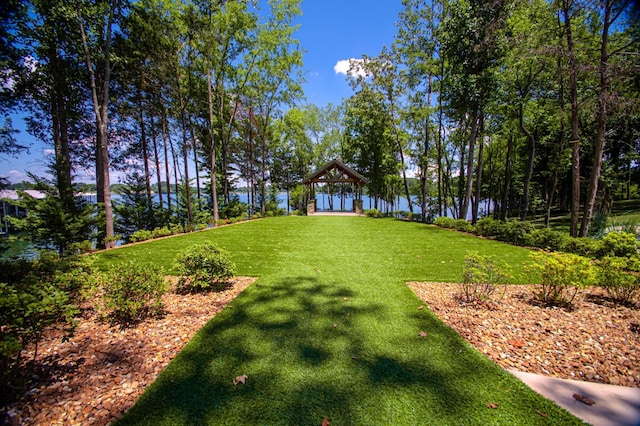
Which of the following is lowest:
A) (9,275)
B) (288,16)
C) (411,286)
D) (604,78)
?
(411,286)

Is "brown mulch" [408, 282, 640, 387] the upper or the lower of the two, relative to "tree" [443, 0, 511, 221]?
lower

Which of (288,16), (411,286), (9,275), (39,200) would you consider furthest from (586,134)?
(39,200)

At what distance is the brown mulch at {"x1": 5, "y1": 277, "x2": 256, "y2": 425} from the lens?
195 centimetres

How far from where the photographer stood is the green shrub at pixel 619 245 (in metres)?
5.44

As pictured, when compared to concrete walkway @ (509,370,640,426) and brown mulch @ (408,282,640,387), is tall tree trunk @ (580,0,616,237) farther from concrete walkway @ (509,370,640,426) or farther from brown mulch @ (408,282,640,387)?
concrete walkway @ (509,370,640,426)

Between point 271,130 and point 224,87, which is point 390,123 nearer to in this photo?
point 271,130

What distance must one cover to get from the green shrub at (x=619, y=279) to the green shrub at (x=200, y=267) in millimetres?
6191

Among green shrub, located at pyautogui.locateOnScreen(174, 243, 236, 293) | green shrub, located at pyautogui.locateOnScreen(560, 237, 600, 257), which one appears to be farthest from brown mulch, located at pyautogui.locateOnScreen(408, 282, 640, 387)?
green shrub, located at pyautogui.locateOnScreen(174, 243, 236, 293)

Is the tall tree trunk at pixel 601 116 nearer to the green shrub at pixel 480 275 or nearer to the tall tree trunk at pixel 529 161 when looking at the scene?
the tall tree trunk at pixel 529 161

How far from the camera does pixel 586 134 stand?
565 inches

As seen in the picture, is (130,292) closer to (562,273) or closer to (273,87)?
(562,273)

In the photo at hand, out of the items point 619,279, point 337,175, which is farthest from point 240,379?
point 337,175

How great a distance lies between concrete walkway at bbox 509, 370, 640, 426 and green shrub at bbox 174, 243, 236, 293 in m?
4.32

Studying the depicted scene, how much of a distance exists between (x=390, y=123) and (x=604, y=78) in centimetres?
1326
